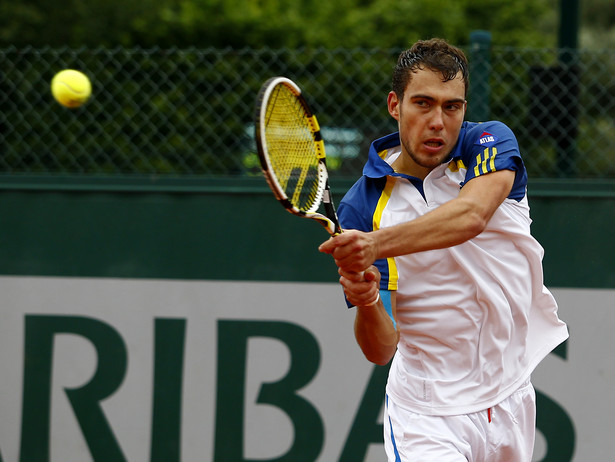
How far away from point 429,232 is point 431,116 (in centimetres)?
44

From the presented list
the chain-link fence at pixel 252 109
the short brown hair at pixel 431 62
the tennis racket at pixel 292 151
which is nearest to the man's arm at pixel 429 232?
the tennis racket at pixel 292 151

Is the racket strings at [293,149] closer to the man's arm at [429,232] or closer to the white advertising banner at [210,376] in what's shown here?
the man's arm at [429,232]

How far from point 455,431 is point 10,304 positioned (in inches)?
98.6

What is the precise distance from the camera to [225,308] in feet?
13.9

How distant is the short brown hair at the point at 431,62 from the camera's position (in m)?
2.67

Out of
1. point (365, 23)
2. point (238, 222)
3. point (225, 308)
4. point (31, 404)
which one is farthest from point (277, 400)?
point (365, 23)

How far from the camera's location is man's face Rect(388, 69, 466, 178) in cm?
265

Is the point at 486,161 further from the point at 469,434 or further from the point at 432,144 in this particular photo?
the point at 469,434

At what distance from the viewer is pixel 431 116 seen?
2658 mm

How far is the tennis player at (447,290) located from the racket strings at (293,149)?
166mm

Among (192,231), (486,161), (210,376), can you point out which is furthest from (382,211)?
(210,376)

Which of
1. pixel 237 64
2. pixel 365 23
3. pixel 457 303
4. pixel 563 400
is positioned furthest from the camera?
pixel 365 23

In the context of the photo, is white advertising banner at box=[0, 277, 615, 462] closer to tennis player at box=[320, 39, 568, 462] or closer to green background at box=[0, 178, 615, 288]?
green background at box=[0, 178, 615, 288]

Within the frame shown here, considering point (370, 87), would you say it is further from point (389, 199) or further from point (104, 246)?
Answer: point (389, 199)
